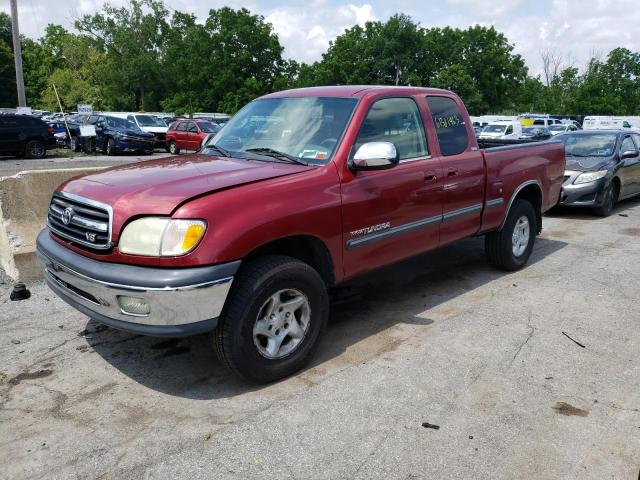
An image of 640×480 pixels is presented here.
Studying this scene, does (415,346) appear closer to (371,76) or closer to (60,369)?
(60,369)

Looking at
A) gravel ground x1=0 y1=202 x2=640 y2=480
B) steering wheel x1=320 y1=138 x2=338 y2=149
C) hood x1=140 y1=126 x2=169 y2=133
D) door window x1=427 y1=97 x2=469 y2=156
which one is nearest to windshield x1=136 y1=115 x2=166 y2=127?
hood x1=140 y1=126 x2=169 y2=133

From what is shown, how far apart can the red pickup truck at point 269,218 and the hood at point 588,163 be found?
541 centimetres

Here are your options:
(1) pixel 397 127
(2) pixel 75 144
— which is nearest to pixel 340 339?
(1) pixel 397 127

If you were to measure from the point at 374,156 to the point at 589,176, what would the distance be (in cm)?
717

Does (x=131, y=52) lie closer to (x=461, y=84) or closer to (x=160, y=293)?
(x=461, y=84)

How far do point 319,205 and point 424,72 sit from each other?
6860 centimetres

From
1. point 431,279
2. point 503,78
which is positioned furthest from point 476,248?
point 503,78

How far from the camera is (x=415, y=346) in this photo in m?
4.21

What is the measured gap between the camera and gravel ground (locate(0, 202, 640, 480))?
2.83 meters

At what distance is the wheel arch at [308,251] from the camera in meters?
3.67

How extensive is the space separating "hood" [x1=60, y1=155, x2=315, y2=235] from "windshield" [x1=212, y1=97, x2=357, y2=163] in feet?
0.88

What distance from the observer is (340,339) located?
4.38m

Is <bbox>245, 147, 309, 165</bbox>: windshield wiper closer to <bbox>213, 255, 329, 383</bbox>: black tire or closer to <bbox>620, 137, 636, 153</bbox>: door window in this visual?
<bbox>213, 255, 329, 383</bbox>: black tire

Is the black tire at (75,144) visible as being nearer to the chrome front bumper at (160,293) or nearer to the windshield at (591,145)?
the windshield at (591,145)
